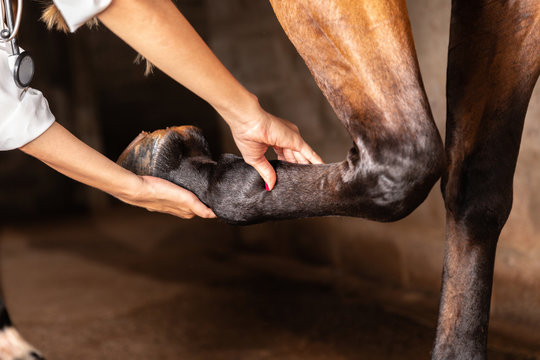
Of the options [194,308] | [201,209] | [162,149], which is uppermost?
[162,149]

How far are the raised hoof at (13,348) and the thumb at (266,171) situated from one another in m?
0.83

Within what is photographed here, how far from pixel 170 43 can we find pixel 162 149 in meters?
0.36

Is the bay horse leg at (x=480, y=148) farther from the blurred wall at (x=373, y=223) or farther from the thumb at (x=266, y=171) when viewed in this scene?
the blurred wall at (x=373, y=223)

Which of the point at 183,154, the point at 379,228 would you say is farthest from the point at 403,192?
the point at 379,228

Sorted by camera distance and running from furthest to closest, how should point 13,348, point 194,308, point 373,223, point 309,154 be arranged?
point 373,223 → point 194,308 → point 13,348 → point 309,154

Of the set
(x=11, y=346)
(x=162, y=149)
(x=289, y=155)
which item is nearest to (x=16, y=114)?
(x=162, y=149)

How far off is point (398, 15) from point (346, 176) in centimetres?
24

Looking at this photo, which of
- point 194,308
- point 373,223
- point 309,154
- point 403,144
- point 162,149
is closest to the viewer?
point 403,144

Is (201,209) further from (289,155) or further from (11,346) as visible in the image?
(11,346)

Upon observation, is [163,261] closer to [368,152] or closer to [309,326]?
[309,326]

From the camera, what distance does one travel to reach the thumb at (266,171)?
1049 mm

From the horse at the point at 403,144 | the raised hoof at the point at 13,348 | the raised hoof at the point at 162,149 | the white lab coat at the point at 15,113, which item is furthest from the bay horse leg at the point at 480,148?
the raised hoof at the point at 13,348

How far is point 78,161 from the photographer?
113cm

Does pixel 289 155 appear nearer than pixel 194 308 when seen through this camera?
Yes
